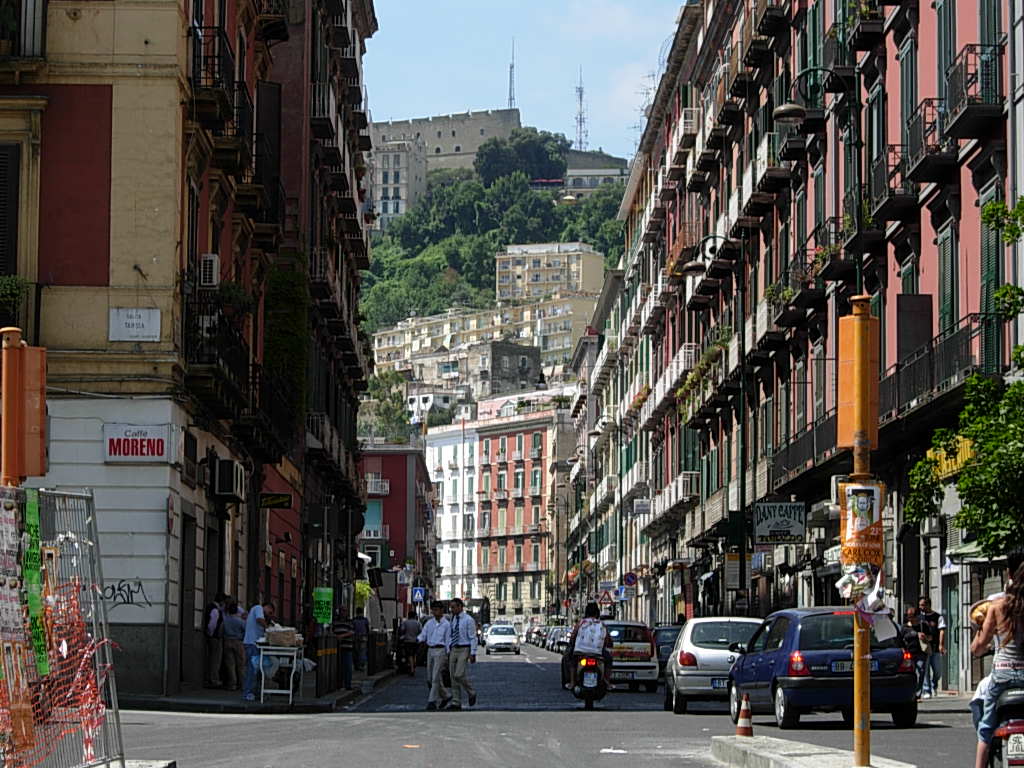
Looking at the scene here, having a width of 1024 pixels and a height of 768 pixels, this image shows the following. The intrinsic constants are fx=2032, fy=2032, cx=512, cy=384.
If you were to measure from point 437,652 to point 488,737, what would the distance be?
27.7 ft

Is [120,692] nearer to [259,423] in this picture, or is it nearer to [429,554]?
[259,423]

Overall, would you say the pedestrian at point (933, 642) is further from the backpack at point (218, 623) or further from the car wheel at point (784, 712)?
the backpack at point (218, 623)

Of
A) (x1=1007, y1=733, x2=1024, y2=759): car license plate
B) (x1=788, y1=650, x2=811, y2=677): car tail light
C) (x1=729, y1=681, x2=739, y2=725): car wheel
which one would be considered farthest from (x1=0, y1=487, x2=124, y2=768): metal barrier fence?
(x1=729, y1=681, x2=739, y2=725): car wheel

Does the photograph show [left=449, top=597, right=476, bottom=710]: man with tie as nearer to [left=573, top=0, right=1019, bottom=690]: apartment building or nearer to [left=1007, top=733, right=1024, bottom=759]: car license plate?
[left=573, top=0, right=1019, bottom=690]: apartment building

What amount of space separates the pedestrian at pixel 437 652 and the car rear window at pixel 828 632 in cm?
757

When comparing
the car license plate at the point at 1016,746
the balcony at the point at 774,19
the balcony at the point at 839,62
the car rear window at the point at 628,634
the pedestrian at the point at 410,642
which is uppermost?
the balcony at the point at 774,19

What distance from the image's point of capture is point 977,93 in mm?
28094

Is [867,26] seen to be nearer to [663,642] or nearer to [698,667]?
[698,667]

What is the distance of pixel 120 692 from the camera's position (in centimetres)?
2850

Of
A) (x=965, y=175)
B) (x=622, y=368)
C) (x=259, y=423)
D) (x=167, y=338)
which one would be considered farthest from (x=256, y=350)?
(x=622, y=368)

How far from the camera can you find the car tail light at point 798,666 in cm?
2294

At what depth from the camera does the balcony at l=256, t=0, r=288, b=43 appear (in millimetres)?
39812

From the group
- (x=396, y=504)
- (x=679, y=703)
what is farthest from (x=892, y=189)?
(x=396, y=504)

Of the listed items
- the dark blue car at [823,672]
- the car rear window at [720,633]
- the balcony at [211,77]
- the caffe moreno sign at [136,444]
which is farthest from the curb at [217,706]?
the balcony at [211,77]
